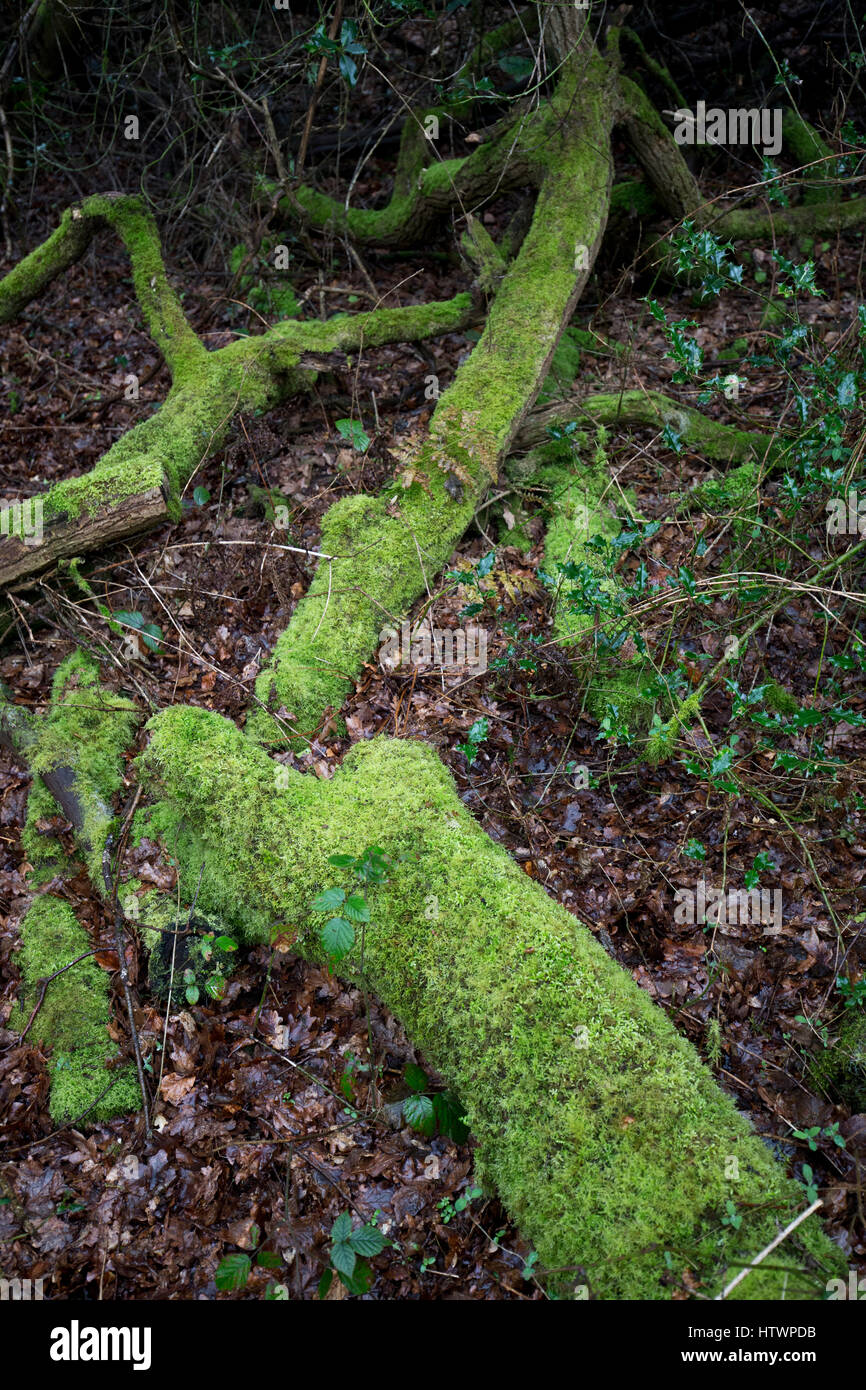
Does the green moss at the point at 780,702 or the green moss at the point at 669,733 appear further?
the green moss at the point at 780,702

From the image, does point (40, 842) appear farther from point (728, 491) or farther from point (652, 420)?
point (652, 420)

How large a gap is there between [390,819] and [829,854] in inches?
89.0

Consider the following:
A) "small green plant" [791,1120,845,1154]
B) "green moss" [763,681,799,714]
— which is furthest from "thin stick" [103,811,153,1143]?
"green moss" [763,681,799,714]

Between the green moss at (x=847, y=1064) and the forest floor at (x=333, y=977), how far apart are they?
62 millimetres

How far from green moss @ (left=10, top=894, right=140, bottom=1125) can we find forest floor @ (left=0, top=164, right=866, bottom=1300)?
87 mm

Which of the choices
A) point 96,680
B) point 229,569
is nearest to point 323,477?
point 229,569

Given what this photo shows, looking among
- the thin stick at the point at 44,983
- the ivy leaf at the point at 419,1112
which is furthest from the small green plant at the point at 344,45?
the ivy leaf at the point at 419,1112

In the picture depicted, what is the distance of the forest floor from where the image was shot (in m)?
3.20

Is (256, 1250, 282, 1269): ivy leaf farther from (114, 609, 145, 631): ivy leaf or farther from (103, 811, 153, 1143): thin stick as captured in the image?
(114, 609, 145, 631): ivy leaf

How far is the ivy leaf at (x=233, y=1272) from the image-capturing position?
115 inches

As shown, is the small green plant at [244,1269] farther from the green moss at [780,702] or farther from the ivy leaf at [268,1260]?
the green moss at [780,702]

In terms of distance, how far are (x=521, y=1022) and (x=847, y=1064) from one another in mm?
1437

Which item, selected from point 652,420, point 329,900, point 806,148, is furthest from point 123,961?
point 806,148
